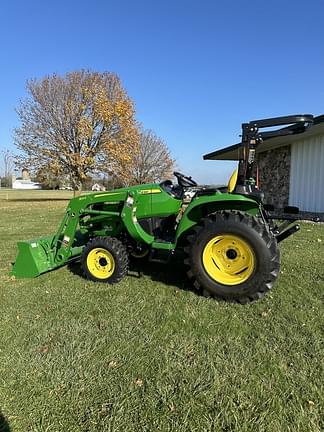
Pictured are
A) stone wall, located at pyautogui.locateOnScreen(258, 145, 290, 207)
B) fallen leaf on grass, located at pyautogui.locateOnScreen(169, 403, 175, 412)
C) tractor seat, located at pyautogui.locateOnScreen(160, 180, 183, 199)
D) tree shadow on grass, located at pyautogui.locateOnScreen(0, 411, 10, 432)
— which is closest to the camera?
tree shadow on grass, located at pyautogui.locateOnScreen(0, 411, 10, 432)

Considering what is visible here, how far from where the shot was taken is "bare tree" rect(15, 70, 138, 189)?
23734 millimetres

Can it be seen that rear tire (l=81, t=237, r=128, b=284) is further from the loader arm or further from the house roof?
the house roof

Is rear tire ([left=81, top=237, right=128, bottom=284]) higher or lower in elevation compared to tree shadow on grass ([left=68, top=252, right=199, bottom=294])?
higher

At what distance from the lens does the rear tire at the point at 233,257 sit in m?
3.64

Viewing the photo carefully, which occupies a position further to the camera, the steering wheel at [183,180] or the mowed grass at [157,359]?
the steering wheel at [183,180]

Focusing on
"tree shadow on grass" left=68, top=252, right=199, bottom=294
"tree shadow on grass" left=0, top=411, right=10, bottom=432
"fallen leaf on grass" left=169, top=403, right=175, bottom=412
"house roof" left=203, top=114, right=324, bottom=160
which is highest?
"house roof" left=203, top=114, right=324, bottom=160

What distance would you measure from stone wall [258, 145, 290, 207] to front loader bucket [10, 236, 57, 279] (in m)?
11.2

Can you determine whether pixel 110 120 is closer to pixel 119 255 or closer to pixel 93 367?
pixel 119 255

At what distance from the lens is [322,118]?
8812 millimetres

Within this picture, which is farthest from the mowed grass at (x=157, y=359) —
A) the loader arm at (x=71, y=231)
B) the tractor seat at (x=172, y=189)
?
the tractor seat at (x=172, y=189)

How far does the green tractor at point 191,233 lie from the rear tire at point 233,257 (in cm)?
1

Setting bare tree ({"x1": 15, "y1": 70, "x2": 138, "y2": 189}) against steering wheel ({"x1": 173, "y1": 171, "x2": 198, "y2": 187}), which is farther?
bare tree ({"x1": 15, "y1": 70, "x2": 138, "y2": 189})

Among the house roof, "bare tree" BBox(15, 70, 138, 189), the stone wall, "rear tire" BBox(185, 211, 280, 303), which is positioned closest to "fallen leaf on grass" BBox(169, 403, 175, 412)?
"rear tire" BBox(185, 211, 280, 303)

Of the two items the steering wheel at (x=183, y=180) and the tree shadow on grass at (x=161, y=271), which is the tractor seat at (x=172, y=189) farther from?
the tree shadow on grass at (x=161, y=271)
